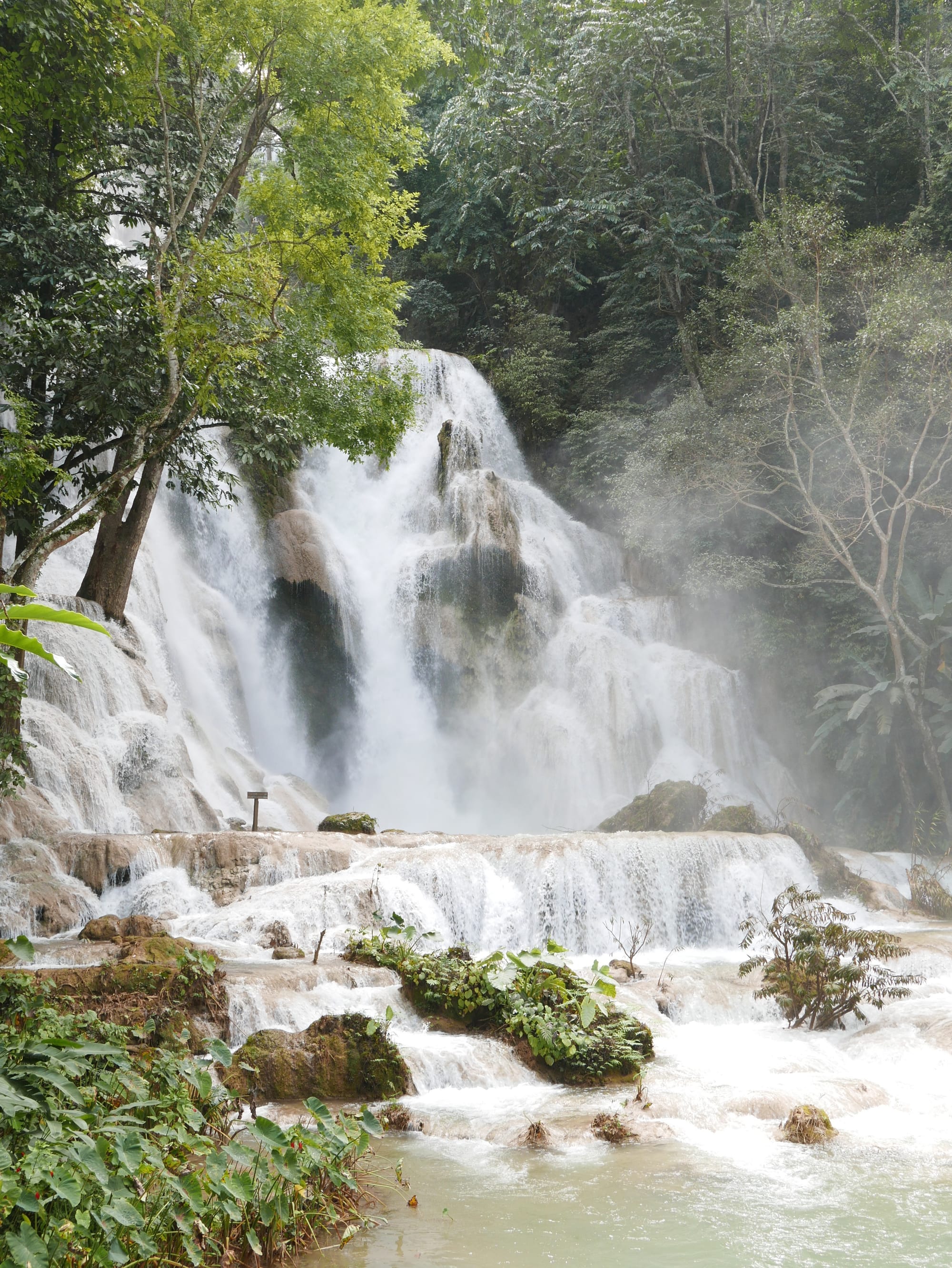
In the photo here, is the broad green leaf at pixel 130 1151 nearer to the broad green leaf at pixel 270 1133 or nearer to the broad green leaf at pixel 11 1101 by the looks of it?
the broad green leaf at pixel 11 1101

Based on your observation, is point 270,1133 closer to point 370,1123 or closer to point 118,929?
point 370,1123

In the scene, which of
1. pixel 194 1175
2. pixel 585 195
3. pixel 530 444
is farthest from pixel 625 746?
pixel 194 1175

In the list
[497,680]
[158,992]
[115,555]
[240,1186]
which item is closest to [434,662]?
[497,680]

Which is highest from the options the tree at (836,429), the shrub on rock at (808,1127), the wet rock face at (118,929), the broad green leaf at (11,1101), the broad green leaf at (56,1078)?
the tree at (836,429)

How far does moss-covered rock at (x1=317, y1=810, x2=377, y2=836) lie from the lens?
1301 cm

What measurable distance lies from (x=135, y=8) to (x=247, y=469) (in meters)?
10.8

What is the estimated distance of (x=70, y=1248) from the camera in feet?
8.70

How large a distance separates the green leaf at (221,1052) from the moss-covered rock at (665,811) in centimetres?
1167

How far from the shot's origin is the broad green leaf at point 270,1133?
341 centimetres

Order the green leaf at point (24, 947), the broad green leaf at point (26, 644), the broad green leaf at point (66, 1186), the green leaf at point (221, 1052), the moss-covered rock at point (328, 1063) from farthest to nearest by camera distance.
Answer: the moss-covered rock at point (328, 1063) → the green leaf at point (221, 1052) → the green leaf at point (24, 947) → the broad green leaf at point (66, 1186) → the broad green leaf at point (26, 644)

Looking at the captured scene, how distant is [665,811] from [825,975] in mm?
7842

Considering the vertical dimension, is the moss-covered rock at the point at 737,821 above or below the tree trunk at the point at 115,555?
below

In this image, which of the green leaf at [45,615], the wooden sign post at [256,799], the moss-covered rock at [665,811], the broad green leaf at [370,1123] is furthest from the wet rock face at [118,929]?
the moss-covered rock at [665,811]

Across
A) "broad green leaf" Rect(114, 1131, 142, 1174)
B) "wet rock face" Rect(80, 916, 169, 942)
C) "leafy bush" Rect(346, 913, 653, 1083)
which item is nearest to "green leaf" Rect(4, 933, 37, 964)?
"broad green leaf" Rect(114, 1131, 142, 1174)
